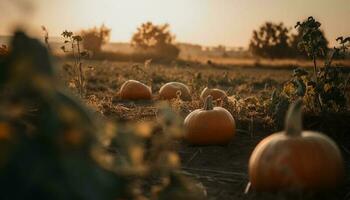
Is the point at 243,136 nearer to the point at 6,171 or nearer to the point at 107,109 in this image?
the point at 107,109

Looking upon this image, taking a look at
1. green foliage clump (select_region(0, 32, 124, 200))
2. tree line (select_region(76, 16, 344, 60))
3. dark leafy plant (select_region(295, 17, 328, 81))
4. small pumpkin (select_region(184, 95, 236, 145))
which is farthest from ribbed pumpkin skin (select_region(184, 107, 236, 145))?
tree line (select_region(76, 16, 344, 60))

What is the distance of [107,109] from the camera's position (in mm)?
7348

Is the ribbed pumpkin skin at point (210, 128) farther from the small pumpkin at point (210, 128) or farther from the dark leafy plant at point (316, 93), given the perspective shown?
the dark leafy plant at point (316, 93)

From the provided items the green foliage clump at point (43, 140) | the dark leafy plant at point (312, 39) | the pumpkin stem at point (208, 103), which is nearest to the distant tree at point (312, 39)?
the dark leafy plant at point (312, 39)

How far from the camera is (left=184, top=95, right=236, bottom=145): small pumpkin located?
529 centimetres

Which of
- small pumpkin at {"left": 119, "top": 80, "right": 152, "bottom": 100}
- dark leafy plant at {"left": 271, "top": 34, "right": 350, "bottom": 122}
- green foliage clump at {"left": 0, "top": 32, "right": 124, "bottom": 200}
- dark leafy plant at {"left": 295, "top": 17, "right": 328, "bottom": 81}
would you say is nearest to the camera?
green foliage clump at {"left": 0, "top": 32, "right": 124, "bottom": 200}

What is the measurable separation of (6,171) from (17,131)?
132 mm

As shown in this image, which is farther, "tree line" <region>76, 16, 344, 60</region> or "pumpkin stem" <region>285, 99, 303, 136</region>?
"tree line" <region>76, 16, 344, 60</region>

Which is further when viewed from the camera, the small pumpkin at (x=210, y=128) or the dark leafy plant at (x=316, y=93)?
the dark leafy plant at (x=316, y=93)

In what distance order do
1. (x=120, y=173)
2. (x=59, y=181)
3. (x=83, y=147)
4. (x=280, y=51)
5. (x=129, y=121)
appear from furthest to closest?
1. (x=280, y=51)
2. (x=129, y=121)
3. (x=120, y=173)
4. (x=83, y=147)
5. (x=59, y=181)

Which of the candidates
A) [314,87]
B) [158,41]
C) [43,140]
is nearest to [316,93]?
[314,87]

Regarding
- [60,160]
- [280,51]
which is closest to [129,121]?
[60,160]

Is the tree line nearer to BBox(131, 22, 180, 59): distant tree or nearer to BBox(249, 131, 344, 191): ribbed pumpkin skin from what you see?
BBox(131, 22, 180, 59): distant tree

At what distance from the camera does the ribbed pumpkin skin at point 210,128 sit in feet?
17.4
